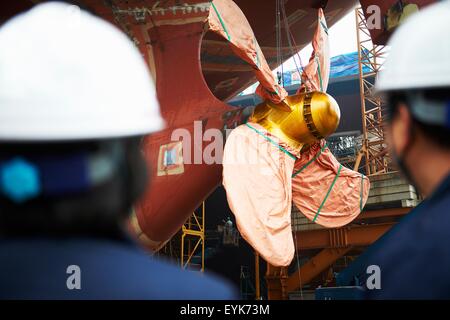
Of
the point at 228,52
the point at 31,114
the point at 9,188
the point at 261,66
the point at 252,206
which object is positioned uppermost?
the point at 228,52

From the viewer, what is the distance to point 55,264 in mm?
977

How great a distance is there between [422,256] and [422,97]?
0.37 meters

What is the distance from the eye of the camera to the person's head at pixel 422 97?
122 centimetres

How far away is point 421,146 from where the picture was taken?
1.25 m

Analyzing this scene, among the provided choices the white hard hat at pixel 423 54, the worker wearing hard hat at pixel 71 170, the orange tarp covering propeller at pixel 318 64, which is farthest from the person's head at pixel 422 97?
the orange tarp covering propeller at pixel 318 64

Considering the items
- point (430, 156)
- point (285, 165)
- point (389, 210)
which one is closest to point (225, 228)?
point (389, 210)

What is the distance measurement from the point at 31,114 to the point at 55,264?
0.95 ft

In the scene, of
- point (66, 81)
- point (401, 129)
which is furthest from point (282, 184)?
point (66, 81)

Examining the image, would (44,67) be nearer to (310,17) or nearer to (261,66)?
(261,66)

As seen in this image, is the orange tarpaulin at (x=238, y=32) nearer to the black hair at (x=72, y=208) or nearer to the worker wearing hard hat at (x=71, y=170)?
the worker wearing hard hat at (x=71, y=170)

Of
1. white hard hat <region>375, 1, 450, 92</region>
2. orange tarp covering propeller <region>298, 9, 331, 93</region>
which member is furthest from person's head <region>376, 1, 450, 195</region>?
orange tarp covering propeller <region>298, 9, 331, 93</region>

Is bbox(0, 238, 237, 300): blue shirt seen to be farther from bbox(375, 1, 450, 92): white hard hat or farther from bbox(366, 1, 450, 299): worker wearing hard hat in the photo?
bbox(375, 1, 450, 92): white hard hat

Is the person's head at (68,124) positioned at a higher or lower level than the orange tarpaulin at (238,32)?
lower

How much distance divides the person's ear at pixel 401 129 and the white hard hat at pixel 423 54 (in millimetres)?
56
